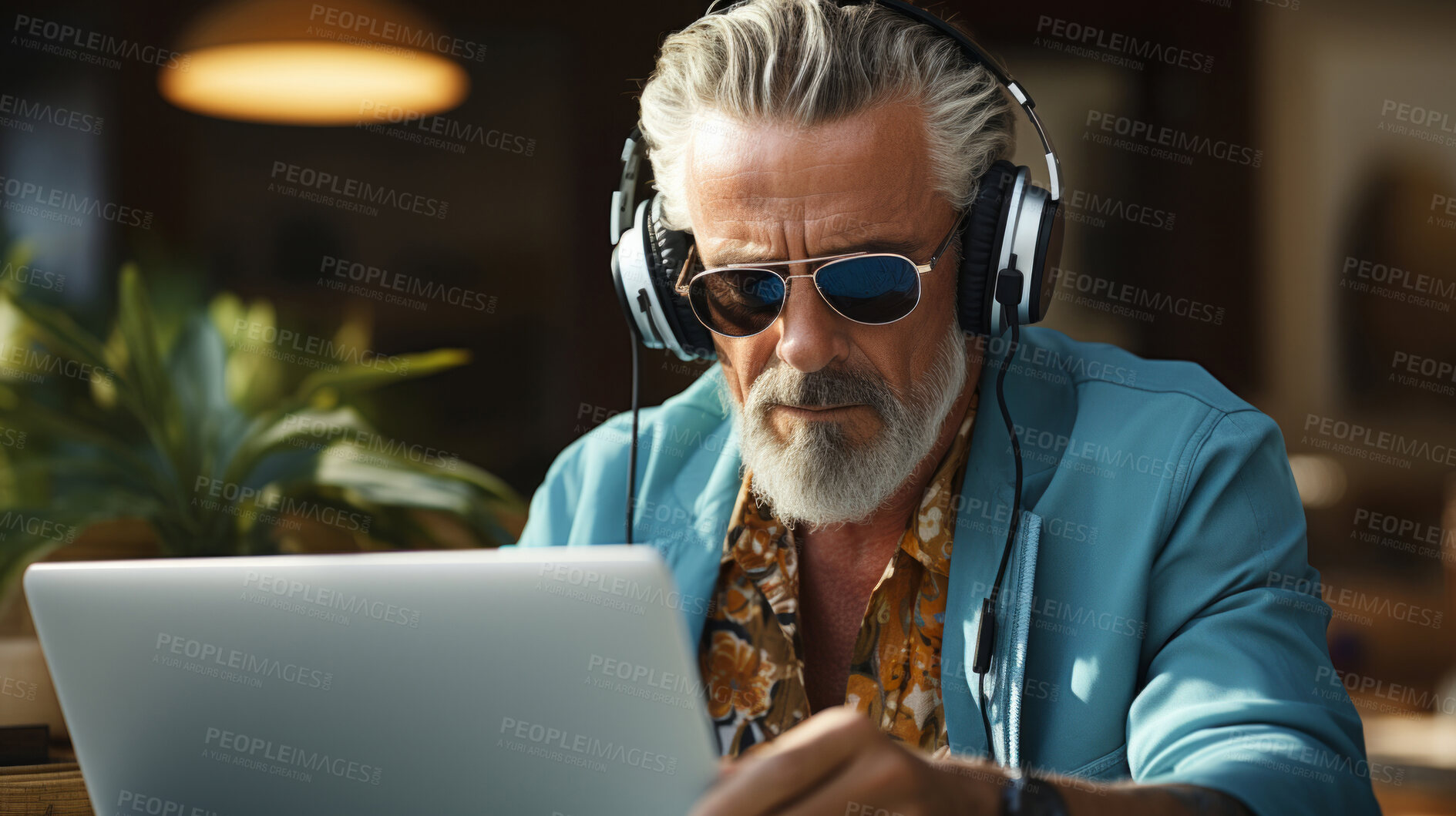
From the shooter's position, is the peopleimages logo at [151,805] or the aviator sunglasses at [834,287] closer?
the peopleimages logo at [151,805]

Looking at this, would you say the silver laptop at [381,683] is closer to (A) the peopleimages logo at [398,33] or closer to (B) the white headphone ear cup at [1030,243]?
(B) the white headphone ear cup at [1030,243]

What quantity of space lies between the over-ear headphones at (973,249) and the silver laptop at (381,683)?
661mm

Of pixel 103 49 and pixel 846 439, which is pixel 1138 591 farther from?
pixel 103 49

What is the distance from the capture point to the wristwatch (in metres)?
0.67

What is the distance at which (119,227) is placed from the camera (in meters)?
3.58

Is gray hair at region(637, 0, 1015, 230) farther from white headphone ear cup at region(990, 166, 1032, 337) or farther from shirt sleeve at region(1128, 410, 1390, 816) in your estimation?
shirt sleeve at region(1128, 410, 1390, 816)

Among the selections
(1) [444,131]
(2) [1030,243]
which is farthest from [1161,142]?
(2) [1030,243]

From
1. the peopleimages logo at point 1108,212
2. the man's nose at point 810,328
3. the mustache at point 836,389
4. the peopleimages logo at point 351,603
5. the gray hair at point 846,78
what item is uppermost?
the peopleimages logo at point 1108,212

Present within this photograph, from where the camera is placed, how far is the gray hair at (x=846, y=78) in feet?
3.95

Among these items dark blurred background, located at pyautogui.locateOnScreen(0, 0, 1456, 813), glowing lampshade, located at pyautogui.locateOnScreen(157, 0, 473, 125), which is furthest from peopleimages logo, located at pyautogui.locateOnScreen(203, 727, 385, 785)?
glowing lampshade, located at pyautogui.locateOnScreen(157, 0, 473, 125)

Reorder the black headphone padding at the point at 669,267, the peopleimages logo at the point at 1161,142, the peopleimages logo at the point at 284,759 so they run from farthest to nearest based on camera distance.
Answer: the peopleimages logo at the point at 1161,142 < the black headphone padding at the point at 669,267 < the peopleimages logo at the point at 284,759

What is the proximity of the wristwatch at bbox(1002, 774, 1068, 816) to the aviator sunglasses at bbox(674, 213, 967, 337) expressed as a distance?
0.61m

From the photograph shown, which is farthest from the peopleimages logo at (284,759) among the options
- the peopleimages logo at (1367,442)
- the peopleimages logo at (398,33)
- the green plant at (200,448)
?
the peopleimages logo at (1367,442)

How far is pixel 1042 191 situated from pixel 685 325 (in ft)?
1.45
